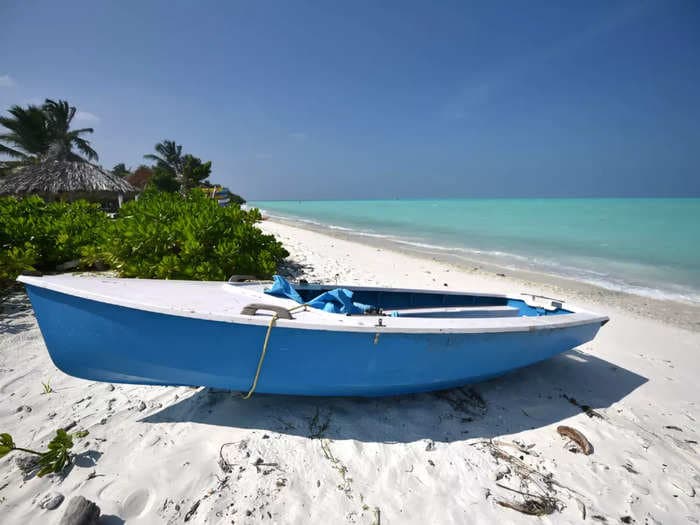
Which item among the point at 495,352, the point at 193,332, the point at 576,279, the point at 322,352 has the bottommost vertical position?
the point at 576,279

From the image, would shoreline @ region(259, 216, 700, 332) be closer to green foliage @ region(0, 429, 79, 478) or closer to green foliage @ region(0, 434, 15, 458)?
green foliage @ region(0, 429, 79, 478)

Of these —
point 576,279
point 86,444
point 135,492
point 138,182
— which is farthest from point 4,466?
point 138,182

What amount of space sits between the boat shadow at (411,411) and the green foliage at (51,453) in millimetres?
517

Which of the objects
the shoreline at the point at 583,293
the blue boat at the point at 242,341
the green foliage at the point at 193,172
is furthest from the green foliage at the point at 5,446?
the green foliage at the point at 193,172

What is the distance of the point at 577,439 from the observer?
2715mm

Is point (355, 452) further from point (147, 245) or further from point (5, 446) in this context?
point (147, 245)

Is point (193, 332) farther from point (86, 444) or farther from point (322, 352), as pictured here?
point (86, 444)

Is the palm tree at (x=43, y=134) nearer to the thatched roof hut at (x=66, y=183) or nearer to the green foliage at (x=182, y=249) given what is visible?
the thatched roof hut at (x=66, y=183)

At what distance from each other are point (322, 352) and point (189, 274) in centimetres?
326

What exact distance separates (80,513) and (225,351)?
110cm

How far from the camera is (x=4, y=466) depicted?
2.06 metres

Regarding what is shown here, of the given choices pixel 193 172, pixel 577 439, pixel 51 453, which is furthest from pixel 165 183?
pixel 577 439

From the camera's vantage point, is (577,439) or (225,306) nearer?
(225,306)

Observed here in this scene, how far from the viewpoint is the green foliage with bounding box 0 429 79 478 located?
1.99m
